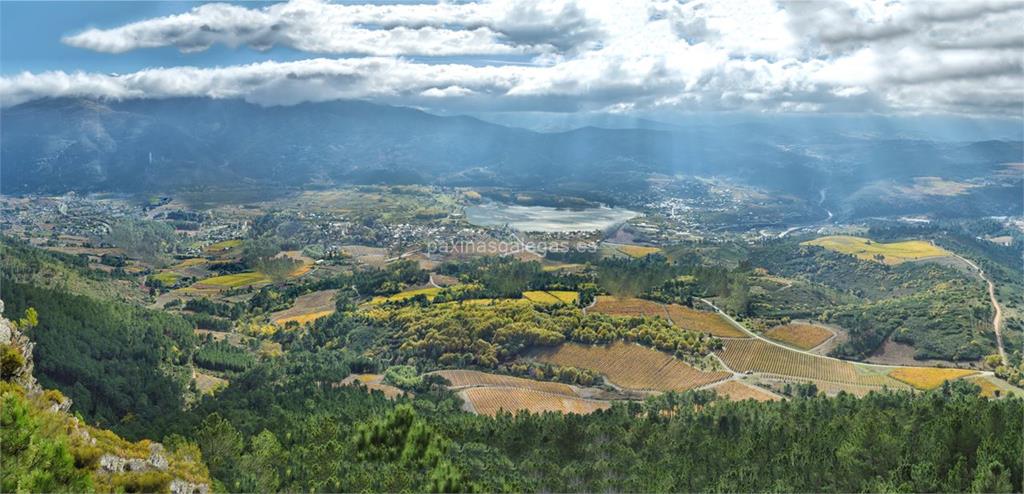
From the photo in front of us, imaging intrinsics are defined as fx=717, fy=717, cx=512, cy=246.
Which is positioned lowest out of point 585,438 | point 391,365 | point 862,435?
point 391,365

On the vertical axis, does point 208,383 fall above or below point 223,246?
below

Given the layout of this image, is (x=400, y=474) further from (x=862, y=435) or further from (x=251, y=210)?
(x=251, y=210)

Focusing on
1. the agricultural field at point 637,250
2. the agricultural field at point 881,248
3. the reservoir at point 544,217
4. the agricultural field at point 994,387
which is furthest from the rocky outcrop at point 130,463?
the reservoir at point 544,217

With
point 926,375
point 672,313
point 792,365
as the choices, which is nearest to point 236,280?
point 672,313

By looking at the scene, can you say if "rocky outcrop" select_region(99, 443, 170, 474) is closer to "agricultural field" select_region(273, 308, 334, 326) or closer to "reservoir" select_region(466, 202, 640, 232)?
"agricultural field" select_region(273, 308, 334, 326)

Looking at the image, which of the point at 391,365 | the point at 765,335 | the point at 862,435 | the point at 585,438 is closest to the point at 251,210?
the point at 391,365

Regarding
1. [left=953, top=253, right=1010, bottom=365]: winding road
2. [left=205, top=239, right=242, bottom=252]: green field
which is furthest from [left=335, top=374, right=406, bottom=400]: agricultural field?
[left=205, top=239, right=242, bottom=252]: green field

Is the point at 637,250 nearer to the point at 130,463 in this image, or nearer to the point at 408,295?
the point at 408,295
